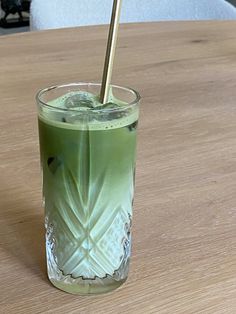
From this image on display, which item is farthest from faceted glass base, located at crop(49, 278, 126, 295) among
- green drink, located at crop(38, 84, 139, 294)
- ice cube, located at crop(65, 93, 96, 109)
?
ice cube, located at crop(65, 93, 96, 109)

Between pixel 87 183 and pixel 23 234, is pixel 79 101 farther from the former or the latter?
pixel 23 234

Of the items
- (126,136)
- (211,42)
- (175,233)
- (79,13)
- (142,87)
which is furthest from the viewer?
(79,13)

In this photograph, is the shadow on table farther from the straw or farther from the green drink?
the straw

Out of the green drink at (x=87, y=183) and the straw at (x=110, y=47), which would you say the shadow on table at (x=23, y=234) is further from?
the straw at (x=110, y=47)

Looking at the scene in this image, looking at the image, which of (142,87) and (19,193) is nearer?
(19,193)

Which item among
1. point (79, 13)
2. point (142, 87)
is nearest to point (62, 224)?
point (142, 87)

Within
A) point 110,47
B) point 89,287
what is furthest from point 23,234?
point 110,47

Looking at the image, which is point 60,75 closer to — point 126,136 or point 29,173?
point 29,173
